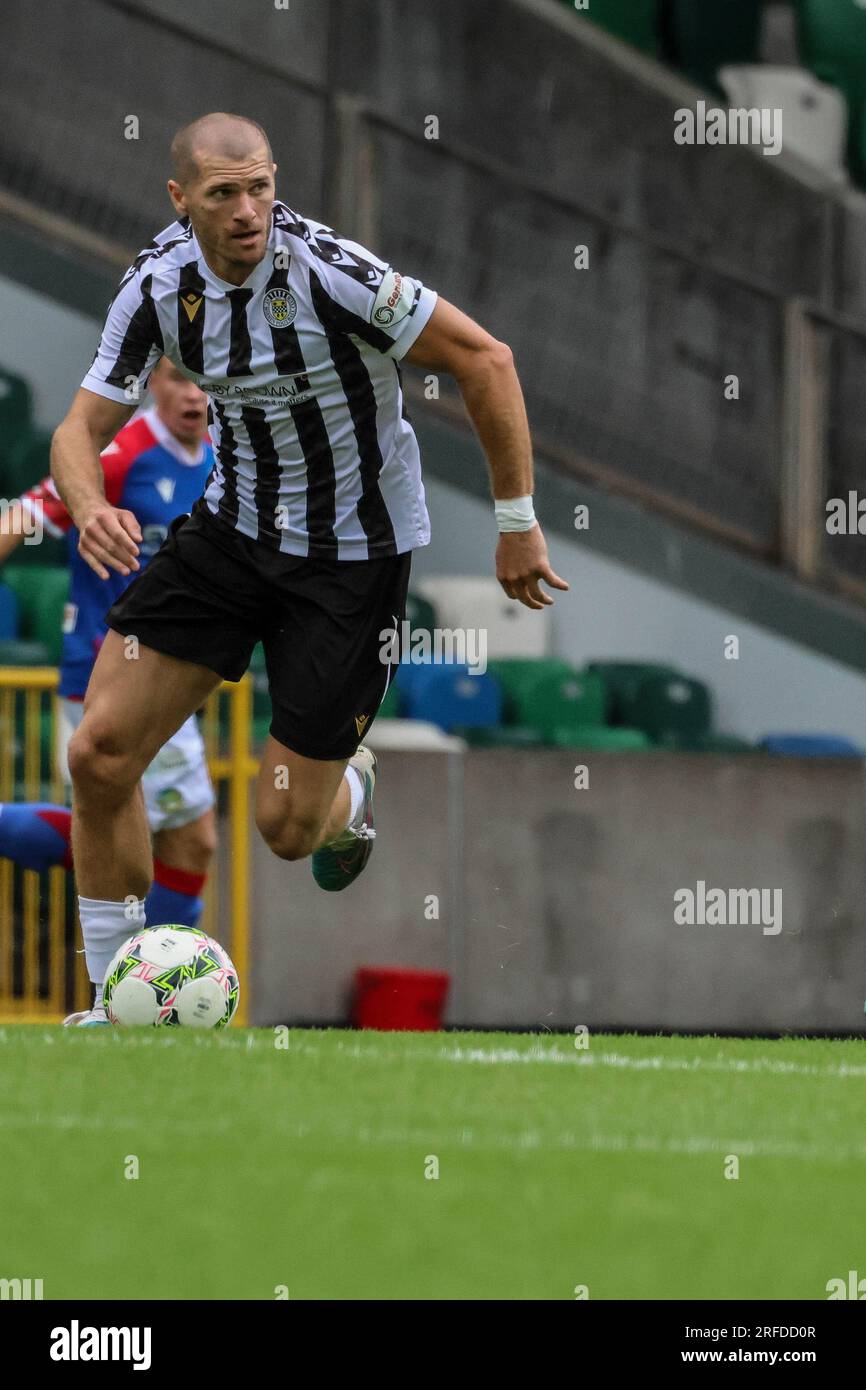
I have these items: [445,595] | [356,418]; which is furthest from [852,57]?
[356,418]

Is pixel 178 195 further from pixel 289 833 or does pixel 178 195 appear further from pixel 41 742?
pixel 41 742

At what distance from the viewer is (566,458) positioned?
37.0 ft

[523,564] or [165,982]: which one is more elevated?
[523,564]

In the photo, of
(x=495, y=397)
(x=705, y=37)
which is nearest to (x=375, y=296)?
(x=495, y=397)

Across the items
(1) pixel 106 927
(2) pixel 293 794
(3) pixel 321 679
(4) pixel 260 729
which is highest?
(4) pixel 260 729

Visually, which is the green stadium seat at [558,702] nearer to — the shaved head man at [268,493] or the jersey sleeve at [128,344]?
the shaved head man at [268,493]

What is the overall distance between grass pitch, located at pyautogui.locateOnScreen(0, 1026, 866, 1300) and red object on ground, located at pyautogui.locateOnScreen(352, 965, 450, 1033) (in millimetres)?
4959

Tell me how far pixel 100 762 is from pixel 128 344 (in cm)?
101

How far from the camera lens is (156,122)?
10453 millimetres

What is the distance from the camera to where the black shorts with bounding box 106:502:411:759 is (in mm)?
5883

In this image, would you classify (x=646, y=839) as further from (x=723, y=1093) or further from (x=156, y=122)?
(x=723, y=1093)

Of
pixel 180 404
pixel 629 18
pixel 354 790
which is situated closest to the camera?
pixel 354 790

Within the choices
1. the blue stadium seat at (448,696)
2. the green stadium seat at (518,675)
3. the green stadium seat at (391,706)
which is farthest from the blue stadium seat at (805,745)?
the green stadium seat at (391,706)
